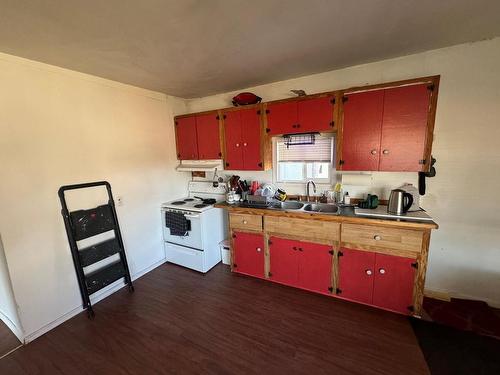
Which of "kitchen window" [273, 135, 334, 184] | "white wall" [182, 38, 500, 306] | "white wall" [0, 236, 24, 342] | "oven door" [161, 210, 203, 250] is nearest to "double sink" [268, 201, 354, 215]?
"kitchen window" [273, 135, 334, 184]

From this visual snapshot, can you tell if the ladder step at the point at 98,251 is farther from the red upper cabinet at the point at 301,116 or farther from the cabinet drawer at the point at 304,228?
the red upper cabinet at the point at 301,116

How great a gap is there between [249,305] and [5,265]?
228 cm

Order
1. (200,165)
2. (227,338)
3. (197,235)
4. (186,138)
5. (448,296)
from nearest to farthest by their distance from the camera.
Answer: (227,338) < (448,296) < (197,235) < (200,165) < (186,138)

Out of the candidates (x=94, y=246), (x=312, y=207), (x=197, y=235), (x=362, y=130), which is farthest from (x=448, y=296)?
(x=94, y=246)

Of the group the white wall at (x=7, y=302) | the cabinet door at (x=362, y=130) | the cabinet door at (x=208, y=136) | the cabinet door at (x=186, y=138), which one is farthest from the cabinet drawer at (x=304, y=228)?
the white wall at (x=7, y=302)

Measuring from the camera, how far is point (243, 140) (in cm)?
285

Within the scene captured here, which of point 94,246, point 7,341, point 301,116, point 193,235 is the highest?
point 301,116

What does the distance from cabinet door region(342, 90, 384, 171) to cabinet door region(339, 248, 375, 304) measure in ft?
2.94

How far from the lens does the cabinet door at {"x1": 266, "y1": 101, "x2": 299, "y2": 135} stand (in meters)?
2.51

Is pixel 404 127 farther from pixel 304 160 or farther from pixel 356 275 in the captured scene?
pixel 356 275

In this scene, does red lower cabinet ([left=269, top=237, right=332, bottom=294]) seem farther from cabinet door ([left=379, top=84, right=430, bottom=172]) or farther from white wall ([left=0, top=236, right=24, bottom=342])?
white wall ([left=0, top=236, right=24, bottom=342])

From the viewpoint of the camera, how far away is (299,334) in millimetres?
1939

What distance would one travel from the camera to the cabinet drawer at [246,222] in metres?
2.62

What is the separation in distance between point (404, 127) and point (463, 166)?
0.72 metres
